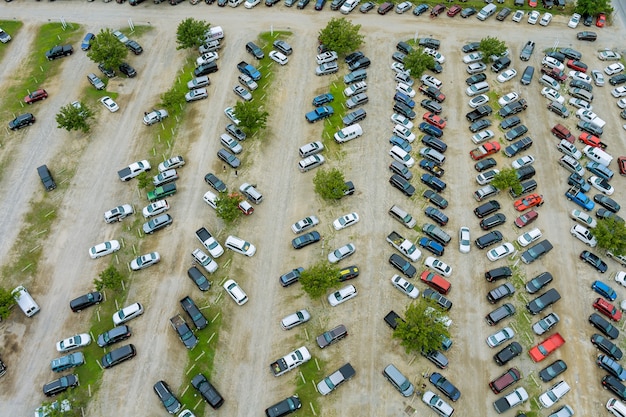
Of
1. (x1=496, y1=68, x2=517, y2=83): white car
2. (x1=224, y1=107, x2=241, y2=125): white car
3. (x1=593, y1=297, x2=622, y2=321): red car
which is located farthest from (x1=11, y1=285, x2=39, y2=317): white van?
(x1=496, y1=68, x2=517, y2=83): white car

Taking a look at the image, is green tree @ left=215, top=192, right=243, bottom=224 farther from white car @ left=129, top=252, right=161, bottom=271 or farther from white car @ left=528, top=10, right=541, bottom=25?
white car @ left=528, top=10, right=541, bottom=25

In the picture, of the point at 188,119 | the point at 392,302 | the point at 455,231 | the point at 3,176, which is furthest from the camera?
the point at 188,119


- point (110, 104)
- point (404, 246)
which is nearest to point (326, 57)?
point (110, 104)

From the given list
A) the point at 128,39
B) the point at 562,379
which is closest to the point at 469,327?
the point at 562,379

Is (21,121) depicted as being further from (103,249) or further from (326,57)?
(326,57)

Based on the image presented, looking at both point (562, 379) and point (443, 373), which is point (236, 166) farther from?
point (562, 379)
